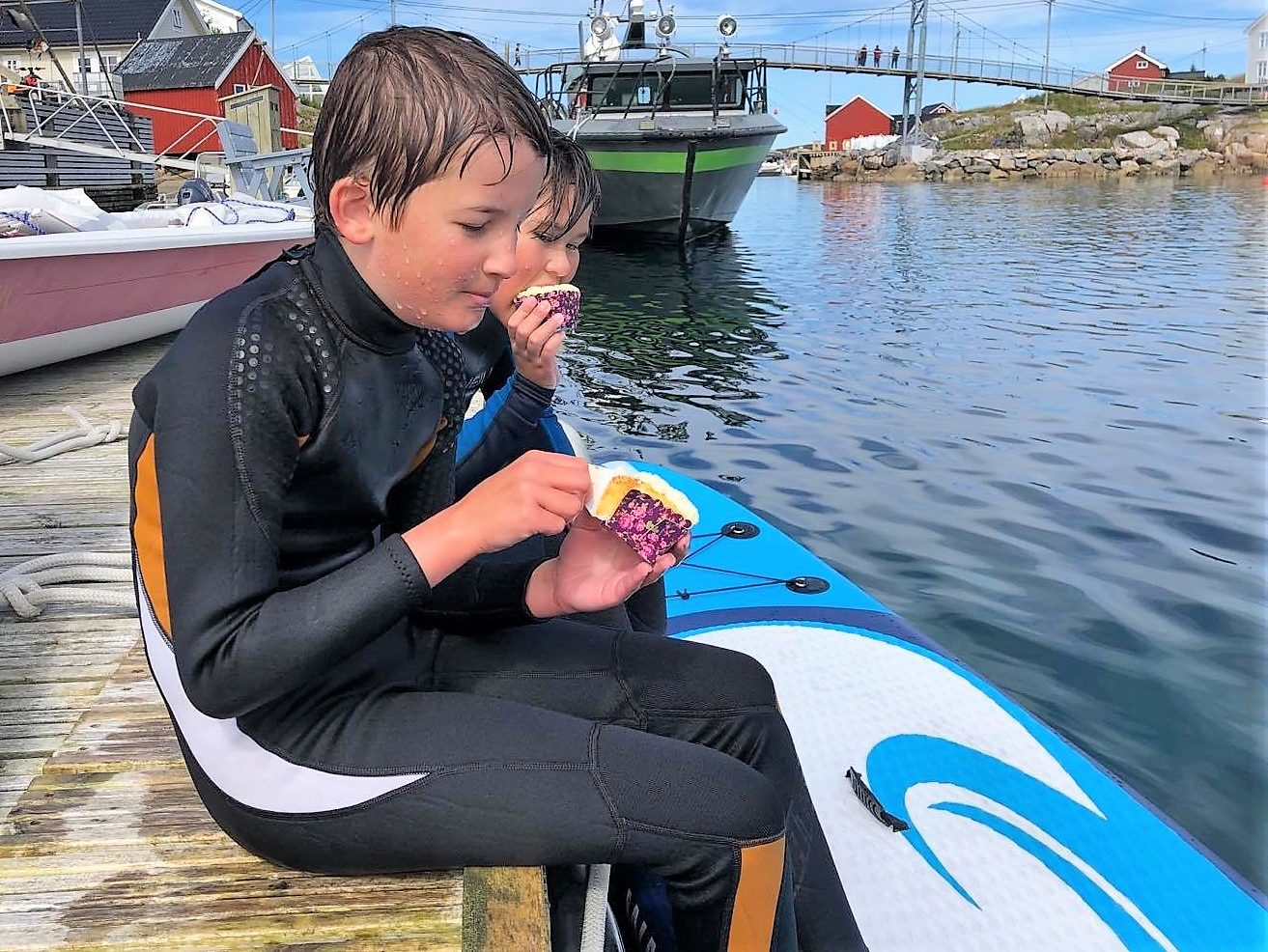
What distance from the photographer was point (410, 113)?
4.78 feet

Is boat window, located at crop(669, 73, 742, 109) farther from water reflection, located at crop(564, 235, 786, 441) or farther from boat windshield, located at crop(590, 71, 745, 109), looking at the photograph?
water reflection, located at crop(564, 235, 786, 441)

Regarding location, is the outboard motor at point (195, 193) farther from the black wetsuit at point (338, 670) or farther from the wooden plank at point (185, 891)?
the black wetsuit at point (338, 670)

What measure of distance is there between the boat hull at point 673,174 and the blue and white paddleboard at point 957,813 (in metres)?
17.2

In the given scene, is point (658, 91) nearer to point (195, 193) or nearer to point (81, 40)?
point (81, 40)

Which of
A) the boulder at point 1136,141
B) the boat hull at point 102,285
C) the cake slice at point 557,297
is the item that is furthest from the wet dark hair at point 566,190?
the boulder at point 1136,141

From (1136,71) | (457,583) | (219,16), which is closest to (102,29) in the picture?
(219,16)

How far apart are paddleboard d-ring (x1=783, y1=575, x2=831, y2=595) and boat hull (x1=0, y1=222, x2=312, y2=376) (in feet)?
16.6

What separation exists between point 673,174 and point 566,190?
19.4 meters

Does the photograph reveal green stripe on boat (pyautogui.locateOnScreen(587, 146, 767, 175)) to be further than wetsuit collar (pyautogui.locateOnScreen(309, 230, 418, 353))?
Yes

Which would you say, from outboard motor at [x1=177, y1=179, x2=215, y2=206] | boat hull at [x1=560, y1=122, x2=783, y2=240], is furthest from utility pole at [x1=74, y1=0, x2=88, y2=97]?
boat hull at [x1=560, y1=122, x2=783, y2=240]

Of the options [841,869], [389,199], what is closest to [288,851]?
[389,199]

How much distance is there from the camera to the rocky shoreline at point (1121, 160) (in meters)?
49.6

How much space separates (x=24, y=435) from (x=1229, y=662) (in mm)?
6423

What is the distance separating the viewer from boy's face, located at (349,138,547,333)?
1482 mm
